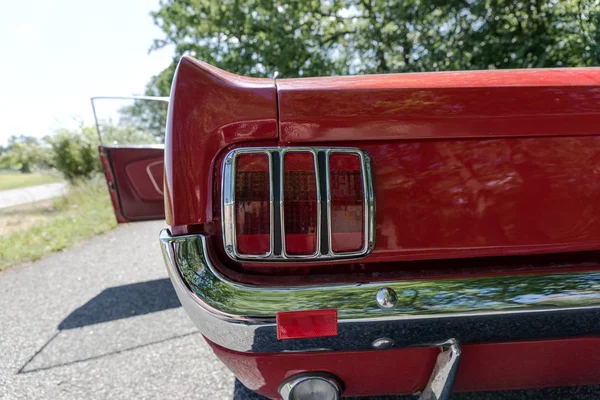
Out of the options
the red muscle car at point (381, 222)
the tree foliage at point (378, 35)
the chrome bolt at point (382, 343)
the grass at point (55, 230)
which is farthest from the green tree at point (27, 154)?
the chrome bolt at point (382, 343)

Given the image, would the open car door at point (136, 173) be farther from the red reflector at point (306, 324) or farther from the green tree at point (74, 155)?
the green tree at point (74, 155)

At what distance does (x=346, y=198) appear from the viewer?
1.25 m

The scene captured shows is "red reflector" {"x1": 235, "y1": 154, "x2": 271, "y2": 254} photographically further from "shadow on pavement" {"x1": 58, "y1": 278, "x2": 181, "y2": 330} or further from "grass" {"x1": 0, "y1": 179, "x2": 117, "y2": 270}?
"grass" {"x1": 0, "y1": 179, "x2": 117, "y2": 270}

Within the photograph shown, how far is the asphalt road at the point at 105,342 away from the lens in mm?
2248

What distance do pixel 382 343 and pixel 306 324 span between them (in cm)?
23

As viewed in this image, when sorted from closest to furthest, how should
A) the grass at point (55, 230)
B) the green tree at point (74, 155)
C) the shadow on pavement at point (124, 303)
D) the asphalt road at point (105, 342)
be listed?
the asphalt road at point (105, 342) < the shadow on pavement at point (124, 303) < the grass at point (55, 230) < the green tree at point (74, 155)

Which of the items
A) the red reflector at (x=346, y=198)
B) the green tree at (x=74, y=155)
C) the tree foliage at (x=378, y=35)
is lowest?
the green tree at (x=74, y=155)

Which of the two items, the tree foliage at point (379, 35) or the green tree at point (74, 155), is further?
the green tree at point (74, 155)

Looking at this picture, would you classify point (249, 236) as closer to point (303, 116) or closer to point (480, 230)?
point (303, 116)

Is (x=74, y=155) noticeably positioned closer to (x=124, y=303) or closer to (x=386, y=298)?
(x=124, y=303)

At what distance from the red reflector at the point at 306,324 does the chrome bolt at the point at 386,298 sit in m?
0.13

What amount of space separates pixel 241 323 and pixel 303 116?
599mm

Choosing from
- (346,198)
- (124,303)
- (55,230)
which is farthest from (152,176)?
(55,230)

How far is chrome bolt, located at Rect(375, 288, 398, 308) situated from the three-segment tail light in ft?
0.41
